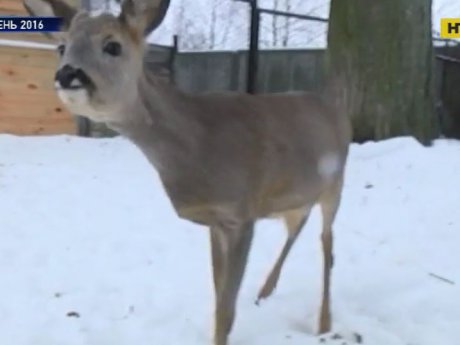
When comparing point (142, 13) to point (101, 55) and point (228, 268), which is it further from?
point (228, 268)

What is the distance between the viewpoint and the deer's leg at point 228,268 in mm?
3389

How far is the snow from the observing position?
12.8 feet

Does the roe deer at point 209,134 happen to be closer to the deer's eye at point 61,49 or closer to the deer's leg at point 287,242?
the deer's eye at point 61,49

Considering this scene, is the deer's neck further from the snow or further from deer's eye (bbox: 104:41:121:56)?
the snow

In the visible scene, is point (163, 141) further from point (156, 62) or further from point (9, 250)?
point (156, 62)

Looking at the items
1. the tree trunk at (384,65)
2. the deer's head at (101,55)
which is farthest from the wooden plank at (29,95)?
the deer's head at (101,55)

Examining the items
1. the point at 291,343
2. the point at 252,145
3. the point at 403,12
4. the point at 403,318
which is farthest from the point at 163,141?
the point at 403,12

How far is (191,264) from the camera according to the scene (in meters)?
4.84

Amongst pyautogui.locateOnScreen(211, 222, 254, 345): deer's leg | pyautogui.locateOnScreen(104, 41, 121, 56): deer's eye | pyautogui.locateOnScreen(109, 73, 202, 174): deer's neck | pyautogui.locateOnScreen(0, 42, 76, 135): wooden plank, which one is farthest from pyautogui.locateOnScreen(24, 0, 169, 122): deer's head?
pyautogui.locateOnScreen(0, 42, 76, 135): wooden plank

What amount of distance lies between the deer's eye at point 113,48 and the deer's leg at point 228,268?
0.85m

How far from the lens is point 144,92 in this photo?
126 inches

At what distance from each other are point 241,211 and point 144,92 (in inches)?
23.5

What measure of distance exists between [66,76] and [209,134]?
0.79 m

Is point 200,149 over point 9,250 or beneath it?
over
